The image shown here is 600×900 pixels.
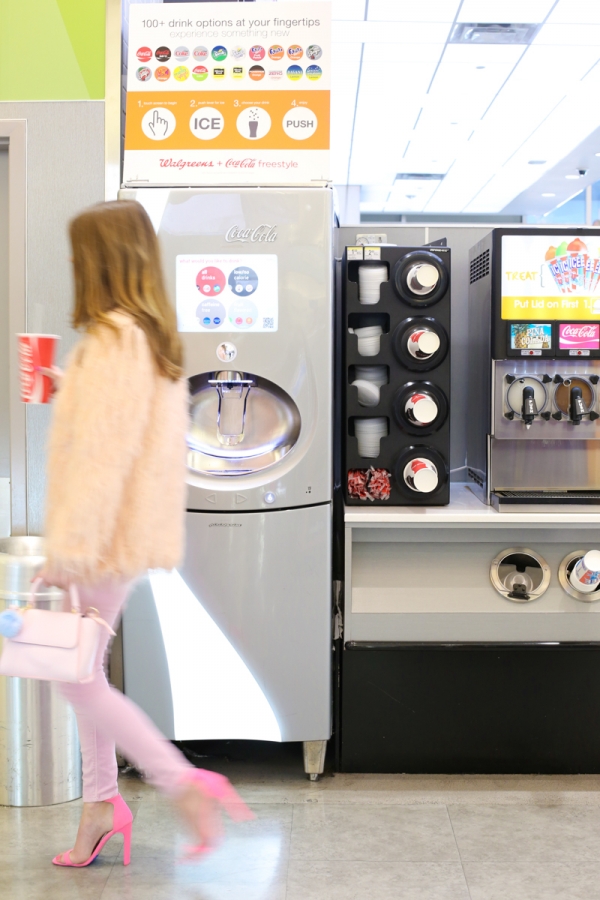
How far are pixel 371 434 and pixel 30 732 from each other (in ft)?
4.21

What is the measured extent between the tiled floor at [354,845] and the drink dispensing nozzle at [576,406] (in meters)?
1.06

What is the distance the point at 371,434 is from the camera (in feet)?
8.29

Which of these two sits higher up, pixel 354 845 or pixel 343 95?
pixel 343 95

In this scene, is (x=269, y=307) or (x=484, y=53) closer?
(x=269, y=307)

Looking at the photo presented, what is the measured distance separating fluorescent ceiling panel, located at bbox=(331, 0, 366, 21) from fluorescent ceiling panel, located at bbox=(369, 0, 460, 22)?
60 millimetres

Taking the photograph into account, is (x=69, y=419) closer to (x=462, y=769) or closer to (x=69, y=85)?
(x=69, y=85)

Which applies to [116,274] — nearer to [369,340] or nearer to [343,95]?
[369,340]

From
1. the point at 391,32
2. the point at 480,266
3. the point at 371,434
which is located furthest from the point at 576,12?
the point at 371,434

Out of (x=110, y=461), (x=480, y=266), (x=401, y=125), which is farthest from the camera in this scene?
(x=401, y=125)

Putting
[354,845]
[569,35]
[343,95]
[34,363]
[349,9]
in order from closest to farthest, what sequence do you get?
1. [34,363]
2. [354,845]
3. [349,9]
4. [569,35]
5. [343,95]

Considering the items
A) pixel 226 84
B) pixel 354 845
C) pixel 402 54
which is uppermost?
pixel 402 54

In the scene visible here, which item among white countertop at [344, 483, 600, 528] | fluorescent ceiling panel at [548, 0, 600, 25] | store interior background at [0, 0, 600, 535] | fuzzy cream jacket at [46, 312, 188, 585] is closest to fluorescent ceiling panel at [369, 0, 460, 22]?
store interior background at [0, 0, 600, 535]

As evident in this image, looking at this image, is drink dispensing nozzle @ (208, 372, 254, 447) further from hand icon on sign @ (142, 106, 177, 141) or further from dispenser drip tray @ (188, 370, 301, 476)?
hand icon on sign @ (142, 106, 177, 141)

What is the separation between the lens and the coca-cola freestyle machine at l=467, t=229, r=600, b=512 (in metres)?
2.41
